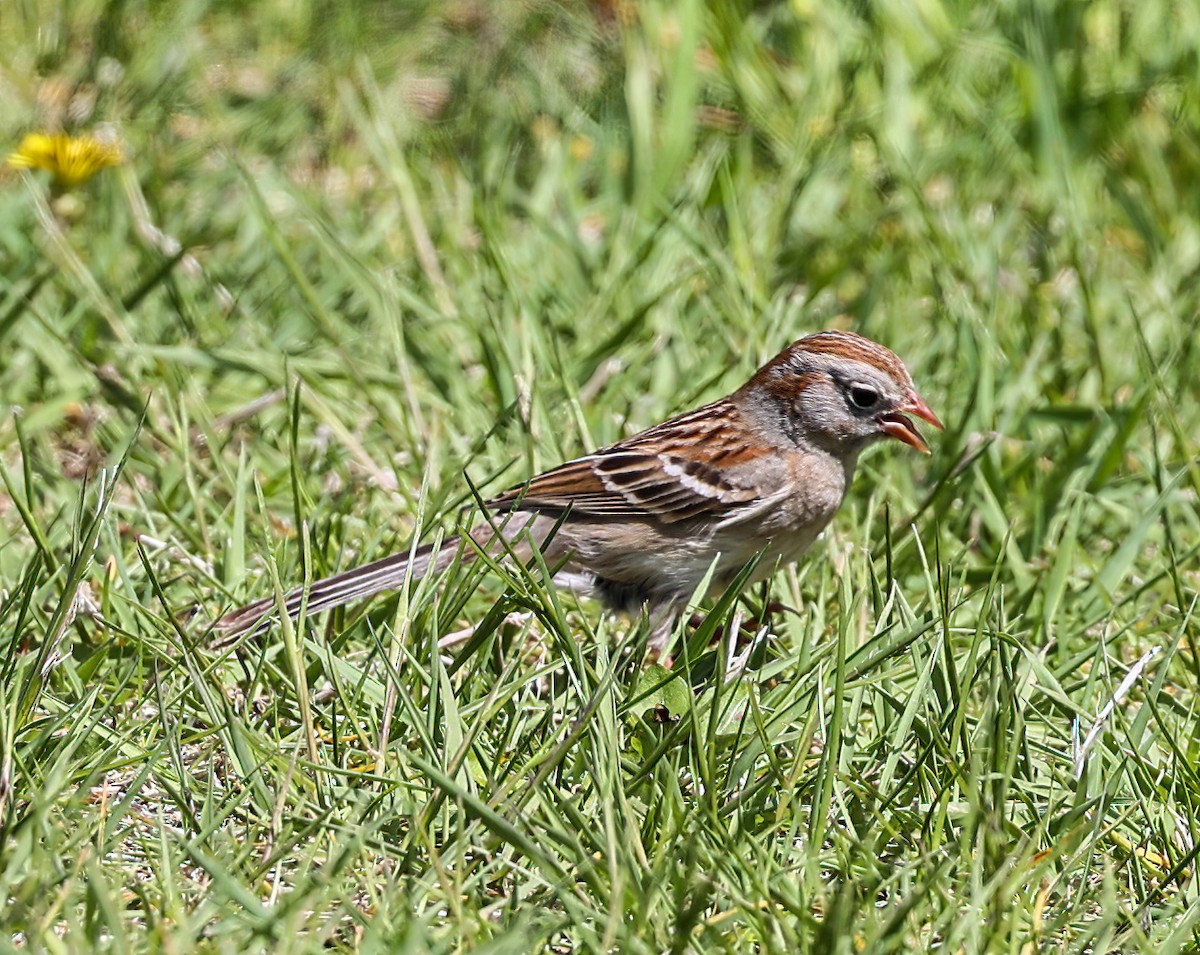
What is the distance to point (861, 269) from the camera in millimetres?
5484

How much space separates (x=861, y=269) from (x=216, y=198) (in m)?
2.25

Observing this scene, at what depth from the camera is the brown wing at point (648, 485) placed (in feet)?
Result: 12.6

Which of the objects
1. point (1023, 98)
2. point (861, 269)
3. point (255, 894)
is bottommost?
point (255, 894)

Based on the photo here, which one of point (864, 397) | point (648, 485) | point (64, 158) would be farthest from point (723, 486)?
point (64, 158)

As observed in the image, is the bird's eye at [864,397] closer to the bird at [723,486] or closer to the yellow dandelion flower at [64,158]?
the bird at [723,486]

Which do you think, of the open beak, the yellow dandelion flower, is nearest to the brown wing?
the open beak

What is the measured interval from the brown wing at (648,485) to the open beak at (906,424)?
326 millimetres

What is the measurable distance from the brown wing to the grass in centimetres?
19

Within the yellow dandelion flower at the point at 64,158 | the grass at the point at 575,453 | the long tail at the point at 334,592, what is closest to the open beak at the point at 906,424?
the grass at the point at 575,453

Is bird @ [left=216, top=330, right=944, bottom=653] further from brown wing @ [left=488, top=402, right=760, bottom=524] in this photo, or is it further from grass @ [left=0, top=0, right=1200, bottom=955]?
grass @ [left=0, top=0, right=1200, bottom=955]

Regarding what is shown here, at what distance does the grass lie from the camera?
8.34 feet

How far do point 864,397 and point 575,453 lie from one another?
0.86 metres

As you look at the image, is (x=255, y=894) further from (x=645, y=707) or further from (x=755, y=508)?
(x=755, y=508)

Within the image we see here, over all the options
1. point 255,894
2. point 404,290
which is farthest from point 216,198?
point 255,894
